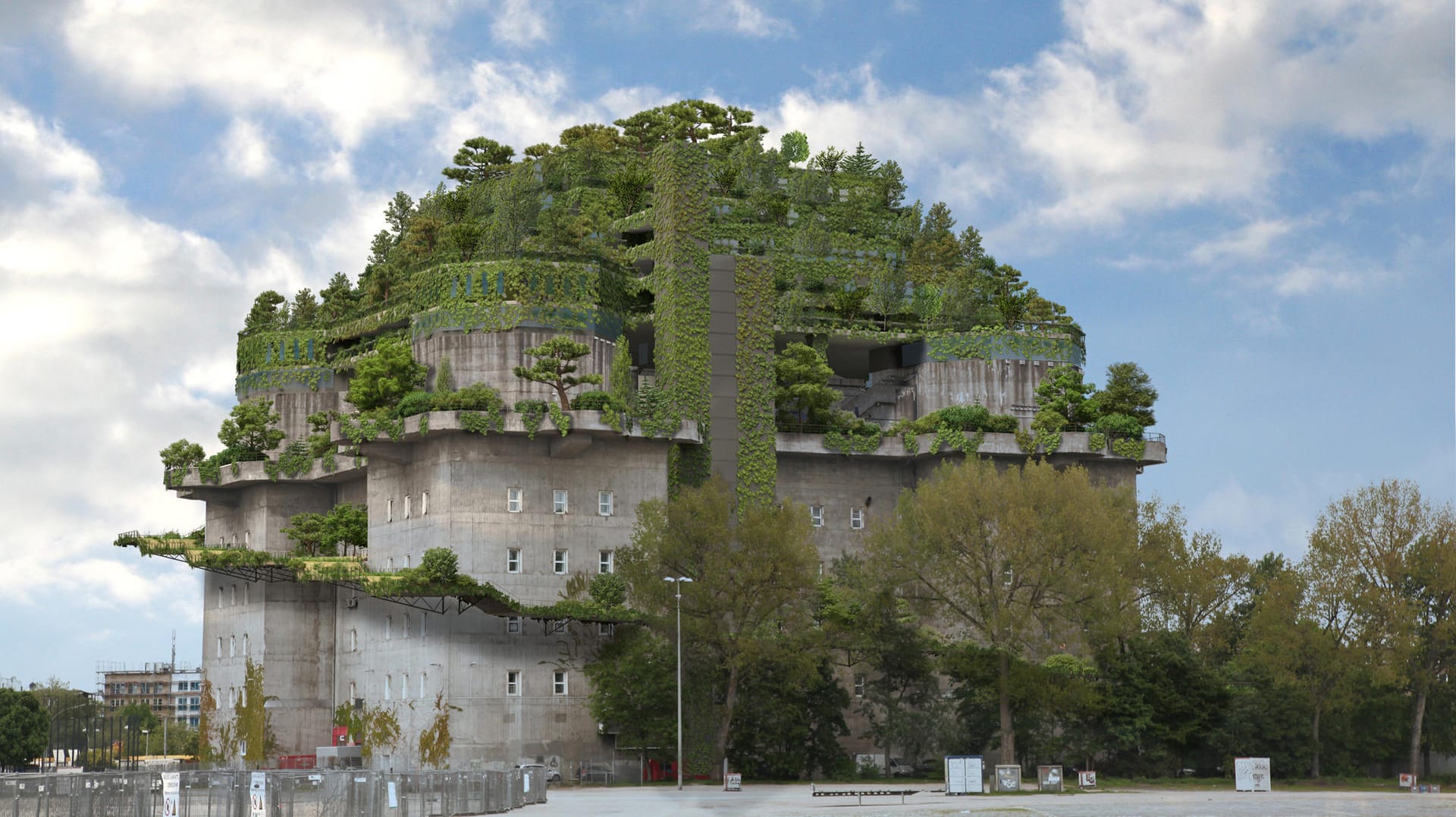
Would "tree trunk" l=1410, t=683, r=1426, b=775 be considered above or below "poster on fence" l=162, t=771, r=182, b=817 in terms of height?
below

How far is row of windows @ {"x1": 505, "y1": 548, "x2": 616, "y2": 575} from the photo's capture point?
90.7m

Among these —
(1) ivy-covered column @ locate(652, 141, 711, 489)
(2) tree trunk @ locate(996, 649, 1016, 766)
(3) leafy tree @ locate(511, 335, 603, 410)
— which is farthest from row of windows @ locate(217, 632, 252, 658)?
(2) tree trunk @ locate(996, 649, 1016, 766)

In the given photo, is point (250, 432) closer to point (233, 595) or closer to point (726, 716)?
point (233, 595)

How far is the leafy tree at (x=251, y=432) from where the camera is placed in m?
108

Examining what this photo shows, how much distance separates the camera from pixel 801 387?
101 meters

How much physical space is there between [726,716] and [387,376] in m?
27.1

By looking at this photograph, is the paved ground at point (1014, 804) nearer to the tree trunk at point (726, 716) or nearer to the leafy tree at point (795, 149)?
the tree trunk at point (726, 716)

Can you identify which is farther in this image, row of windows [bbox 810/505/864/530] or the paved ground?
row of windows [bbox 810/505/864/530]

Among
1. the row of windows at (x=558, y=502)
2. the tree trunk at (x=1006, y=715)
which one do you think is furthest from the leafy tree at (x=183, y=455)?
the tree trunk at (x=1006, y=715)

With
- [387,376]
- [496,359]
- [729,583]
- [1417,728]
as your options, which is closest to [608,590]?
[729,583]

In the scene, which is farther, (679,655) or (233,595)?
(233,595)

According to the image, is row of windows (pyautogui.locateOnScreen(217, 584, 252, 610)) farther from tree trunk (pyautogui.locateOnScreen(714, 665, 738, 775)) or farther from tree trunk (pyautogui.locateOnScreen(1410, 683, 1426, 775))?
tree trunk (pyautogui.locateOnScreen(1410, 683, 1426, 775))

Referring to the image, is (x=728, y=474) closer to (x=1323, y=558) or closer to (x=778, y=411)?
(x=778, y=411)

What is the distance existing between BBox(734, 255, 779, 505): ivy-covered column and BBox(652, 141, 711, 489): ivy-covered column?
2.08 metres
